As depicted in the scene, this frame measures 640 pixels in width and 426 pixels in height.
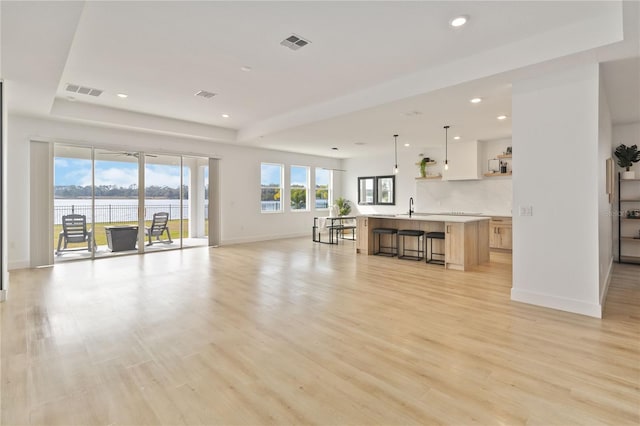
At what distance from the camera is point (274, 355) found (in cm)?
255

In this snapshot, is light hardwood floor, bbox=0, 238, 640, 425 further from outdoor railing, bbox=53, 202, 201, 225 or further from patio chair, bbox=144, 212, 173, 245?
patio chair, bbox=144, 212, 173, 245

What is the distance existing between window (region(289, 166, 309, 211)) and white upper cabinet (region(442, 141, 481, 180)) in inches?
176

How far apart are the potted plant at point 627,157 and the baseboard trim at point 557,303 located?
3980mm

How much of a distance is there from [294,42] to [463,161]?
625 cm

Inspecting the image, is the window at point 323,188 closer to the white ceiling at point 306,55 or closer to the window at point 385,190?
the window at point 385,190

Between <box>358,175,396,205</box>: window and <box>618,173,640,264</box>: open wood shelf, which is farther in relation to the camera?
<box>358,175,396,205</box>: window

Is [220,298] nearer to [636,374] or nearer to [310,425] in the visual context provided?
[310,425]

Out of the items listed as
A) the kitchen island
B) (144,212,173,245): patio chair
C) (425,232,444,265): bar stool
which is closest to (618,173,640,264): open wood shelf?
the kitchen island

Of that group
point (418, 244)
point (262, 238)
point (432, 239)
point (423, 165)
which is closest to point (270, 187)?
point (262, 238)

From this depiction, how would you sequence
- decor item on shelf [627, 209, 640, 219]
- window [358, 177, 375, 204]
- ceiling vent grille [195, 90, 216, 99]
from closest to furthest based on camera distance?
ceiling vent grille [195, 90, 216, 99] → decor item on shelf [627, 209, 640, 219] → window [358, 177, 375, 204]

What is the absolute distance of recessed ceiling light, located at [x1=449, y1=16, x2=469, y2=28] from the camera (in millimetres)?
3096

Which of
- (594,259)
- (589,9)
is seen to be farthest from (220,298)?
(589,9)

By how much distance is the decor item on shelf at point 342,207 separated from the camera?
35.0ft

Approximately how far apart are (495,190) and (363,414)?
7.79m
